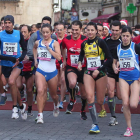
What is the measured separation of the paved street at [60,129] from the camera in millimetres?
7078


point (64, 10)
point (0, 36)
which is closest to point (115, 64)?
point (0, 36)

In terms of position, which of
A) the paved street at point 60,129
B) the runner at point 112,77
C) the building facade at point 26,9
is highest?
the building facade at point 26,9

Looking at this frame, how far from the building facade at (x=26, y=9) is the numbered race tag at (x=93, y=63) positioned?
17.1 metres

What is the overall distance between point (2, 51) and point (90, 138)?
9.67ft

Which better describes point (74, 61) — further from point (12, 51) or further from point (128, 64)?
point (128, 64)

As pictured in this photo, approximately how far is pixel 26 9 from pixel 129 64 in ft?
59.2

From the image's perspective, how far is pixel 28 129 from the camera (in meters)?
7.77

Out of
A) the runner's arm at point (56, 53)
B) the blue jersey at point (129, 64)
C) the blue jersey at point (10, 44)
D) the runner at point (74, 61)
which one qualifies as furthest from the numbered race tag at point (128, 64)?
the blue jersey at point (10, 44)

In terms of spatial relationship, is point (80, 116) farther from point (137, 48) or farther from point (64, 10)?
point (64, 10)

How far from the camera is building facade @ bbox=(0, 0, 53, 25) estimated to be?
2447 cm

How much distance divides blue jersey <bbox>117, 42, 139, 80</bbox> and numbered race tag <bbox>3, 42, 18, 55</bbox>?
244 centimetres

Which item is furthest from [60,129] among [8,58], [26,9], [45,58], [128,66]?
[26,9]

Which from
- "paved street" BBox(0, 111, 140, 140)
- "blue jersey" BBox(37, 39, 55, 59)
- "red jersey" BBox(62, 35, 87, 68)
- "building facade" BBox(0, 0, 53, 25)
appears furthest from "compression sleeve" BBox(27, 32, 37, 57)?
"building facade" BBox(0, 0, 53, 25)

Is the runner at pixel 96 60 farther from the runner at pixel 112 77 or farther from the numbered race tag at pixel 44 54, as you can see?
the numbered race tag at pixel 44 54
